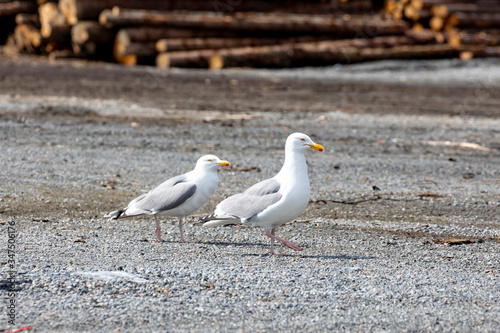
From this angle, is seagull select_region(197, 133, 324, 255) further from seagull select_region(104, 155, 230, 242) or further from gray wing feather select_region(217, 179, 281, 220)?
seagull select_region(104, 155, 230, 242)

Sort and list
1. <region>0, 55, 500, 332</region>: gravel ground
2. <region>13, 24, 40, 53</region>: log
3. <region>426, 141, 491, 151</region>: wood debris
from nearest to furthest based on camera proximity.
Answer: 1. <region>0, 55, 500, 332</region>: gravel ground
2. <region>426, 141, 491, 151</region>: wood debris
3. <region>13, 24, 40, 53</region>: log

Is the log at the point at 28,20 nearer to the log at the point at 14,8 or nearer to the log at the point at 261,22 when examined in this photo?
the log at the point at 14,8

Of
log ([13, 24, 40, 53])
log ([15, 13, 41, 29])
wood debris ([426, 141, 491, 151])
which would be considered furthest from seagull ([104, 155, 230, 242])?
log ([15, 13, 41, 29])

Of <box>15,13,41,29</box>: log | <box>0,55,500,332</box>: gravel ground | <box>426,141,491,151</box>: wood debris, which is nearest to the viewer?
<box>0,55,500,332</box>: gravel ground

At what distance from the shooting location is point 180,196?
589 cm

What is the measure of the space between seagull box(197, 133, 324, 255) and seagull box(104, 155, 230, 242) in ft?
0.79

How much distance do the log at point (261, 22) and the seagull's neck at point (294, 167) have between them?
16.4 meters

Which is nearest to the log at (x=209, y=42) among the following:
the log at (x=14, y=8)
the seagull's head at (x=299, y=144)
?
the log at (x=14, y=8)

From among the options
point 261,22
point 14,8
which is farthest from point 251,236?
point 14,8

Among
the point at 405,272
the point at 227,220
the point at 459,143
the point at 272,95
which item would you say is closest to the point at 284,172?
the point at 227,220

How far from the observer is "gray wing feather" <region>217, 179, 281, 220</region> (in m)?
5.68

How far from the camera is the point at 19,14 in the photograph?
881 inches

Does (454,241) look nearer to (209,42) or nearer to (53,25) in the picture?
(209,42)

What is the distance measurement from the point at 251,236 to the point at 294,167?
1.09 metres
